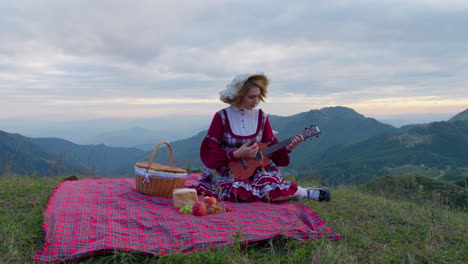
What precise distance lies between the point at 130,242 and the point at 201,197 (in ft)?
6.29

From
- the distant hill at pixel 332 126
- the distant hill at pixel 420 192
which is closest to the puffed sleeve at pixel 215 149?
the distant hill at pixel 420 192

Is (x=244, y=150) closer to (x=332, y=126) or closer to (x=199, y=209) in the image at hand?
(x=199, y=209)

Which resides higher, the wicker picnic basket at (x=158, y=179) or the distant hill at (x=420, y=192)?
the wicker picnic basket at (x=158, y=179)

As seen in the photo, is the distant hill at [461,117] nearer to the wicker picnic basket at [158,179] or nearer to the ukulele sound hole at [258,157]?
the ukulele sound hole at [258,157]

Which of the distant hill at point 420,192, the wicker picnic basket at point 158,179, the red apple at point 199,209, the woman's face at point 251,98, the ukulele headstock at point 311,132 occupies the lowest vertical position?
the distant hill at point 420,192

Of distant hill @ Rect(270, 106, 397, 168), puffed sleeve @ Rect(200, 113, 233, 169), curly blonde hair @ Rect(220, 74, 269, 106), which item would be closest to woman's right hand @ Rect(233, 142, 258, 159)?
puffed sleeve @ Rect(200, 113, 233, 169)

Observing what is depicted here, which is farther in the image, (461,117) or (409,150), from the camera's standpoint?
(461,117)

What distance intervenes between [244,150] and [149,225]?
5.89 feet

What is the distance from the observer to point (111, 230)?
10.7 feet

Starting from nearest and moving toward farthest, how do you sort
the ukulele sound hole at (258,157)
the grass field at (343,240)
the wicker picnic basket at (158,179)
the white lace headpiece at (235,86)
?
the grass field at (343,240) < the wicker picnic basket at (158,179) < the white lace headpiece at (235,86) < the ukulele sound hole at (258,157)

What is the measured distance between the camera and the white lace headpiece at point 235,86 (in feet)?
16.0

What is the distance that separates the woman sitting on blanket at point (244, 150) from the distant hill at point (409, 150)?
220 feet

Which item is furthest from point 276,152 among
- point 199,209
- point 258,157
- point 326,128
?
point 326,128

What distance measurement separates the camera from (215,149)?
5.05 m
